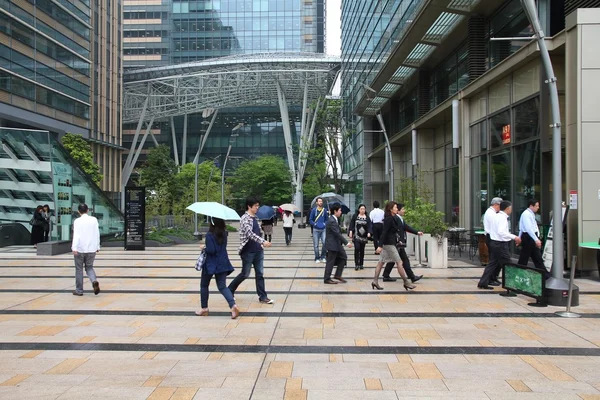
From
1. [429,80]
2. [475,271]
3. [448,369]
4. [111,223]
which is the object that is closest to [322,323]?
[448,369]

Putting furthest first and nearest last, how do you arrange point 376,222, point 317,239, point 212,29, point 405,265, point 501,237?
1. point 212,29
2. point 317,239
3. point 376,222
4. point 405,265
5. point 501,237

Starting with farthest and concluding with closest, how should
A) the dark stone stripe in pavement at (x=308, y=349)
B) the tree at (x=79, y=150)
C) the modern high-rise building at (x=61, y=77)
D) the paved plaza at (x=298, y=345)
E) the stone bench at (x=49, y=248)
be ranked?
1. the tree at (x=79, y=150)
2. the modern high-rise building at (x=61, y=77)
3. the stone bench at (x=49, y=248)
4. the dark stone stripe in pavement at (x=308, y=349)
5. the paved plaza at (x=298, y=345)

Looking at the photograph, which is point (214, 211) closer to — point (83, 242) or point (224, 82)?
point (83, 242)

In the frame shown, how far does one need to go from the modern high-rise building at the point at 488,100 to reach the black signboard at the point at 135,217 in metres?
11.7

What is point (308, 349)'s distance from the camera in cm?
606

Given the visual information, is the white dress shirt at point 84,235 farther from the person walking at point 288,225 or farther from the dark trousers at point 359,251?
the person walking at point 288,225

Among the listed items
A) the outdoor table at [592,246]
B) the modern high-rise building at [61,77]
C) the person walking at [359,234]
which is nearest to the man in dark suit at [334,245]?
the person walking at [359,234]

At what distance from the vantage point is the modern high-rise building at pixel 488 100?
37.9 feet

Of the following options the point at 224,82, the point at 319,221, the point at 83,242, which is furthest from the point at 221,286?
the point at 224,82

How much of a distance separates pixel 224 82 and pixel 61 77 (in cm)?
2187

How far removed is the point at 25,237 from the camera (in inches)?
898

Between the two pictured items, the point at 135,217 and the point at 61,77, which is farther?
the point at 61,77

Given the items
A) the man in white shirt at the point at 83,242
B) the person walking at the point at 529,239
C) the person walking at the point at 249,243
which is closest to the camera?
the person walking at the point at 249,243

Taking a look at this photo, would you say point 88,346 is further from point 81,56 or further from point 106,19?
point 106,19
